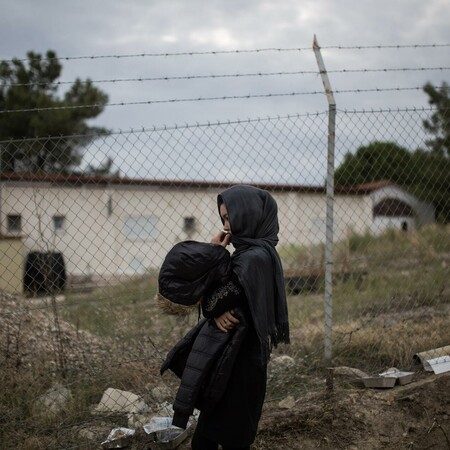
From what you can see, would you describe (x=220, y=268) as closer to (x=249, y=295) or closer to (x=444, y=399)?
(x=249, y=295)

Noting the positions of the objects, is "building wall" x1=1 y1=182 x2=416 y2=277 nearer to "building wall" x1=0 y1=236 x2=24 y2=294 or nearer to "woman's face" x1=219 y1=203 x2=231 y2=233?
"building wall" x1=0 y1=236 x2=24 y2=294

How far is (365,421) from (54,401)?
2.19m

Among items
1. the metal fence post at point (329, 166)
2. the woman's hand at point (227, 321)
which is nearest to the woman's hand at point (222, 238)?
the woman's hand at point (227, 321)

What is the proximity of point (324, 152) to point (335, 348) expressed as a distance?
72.2 inches

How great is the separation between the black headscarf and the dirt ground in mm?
1330

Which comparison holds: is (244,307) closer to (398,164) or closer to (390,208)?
(398,164)

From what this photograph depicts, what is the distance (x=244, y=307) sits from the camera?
2.82 m

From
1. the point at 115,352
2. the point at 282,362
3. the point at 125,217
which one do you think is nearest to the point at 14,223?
the point at 115,352

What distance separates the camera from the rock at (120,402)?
13.4ft

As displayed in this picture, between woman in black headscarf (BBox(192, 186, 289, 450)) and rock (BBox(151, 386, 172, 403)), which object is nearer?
woman in black headscarf (BBox(192, 186, 289, 450))

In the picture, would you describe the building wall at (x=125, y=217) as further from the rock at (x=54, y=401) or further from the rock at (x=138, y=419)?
the rock at (x=138, y=419)

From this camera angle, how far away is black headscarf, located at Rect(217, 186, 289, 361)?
276 cm

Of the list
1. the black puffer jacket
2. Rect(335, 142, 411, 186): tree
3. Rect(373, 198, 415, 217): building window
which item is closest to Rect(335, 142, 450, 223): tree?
Rect(335, 142, 411, 186): tree

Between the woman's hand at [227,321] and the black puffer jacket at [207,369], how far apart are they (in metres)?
0.02
